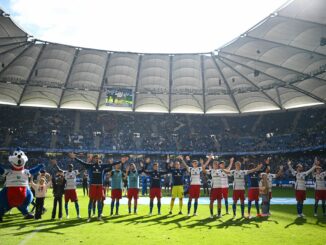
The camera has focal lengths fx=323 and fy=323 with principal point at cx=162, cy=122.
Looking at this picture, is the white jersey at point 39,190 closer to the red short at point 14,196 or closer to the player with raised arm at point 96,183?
the player with raised arm at point 96,183

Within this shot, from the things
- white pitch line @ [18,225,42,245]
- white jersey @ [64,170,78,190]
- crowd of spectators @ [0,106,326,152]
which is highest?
crowd of spectators @ [0,106,326,152]

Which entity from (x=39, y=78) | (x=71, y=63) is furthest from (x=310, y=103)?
(x=39, y=78)

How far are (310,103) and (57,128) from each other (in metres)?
40.3

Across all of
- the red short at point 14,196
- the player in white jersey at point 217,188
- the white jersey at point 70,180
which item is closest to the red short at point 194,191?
the player in white jersey at point 217,188

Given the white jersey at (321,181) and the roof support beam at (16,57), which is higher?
the roof support beam at (16,57)

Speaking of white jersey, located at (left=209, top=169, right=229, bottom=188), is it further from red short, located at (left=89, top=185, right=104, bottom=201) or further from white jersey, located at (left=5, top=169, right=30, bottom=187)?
white jersey, located at (left=5, top=169, right=30, bottom=187)

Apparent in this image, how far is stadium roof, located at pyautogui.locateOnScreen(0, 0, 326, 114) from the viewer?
32.6m

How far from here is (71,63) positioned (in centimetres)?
4003

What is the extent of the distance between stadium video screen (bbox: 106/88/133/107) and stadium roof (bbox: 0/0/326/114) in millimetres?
1053

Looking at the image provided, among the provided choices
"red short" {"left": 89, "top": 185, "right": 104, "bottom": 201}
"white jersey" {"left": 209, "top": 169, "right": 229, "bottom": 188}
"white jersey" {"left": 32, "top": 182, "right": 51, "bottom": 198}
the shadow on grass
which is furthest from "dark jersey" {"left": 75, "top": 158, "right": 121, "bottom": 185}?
the shadow on grass

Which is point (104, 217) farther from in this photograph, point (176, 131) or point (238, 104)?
point (176, 131)

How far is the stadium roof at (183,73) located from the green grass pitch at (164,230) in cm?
2129

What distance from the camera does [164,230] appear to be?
428 inches

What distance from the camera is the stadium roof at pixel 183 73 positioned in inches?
1284
